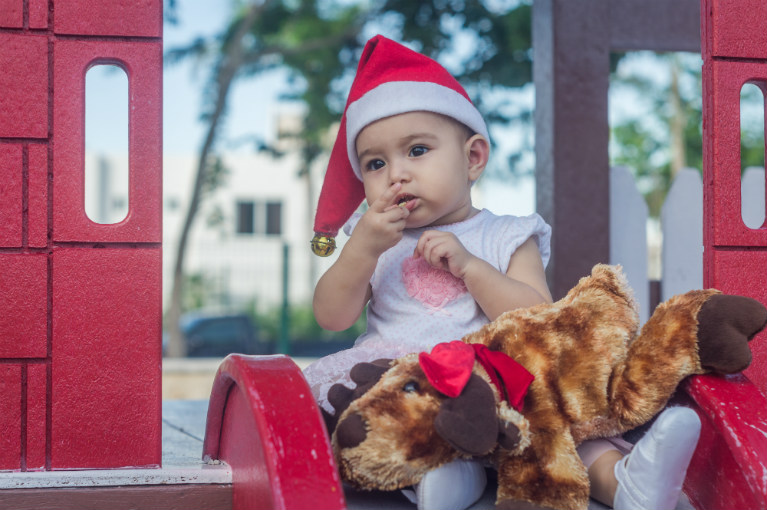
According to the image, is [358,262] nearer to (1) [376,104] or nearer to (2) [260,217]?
(1) [376,104]

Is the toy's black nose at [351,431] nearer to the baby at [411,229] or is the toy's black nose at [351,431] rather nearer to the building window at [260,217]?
the baby at [411,229]

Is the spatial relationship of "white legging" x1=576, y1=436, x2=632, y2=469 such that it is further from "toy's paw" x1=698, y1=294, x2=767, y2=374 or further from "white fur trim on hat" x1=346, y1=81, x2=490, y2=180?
"white fur trim on hat" x1=346, y1=81, x2=490, y2=180

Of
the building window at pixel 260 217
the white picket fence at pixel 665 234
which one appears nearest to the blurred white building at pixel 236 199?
the building window at pixel 260 217

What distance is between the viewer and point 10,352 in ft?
5.80

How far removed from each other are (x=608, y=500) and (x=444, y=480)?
1.19 ft

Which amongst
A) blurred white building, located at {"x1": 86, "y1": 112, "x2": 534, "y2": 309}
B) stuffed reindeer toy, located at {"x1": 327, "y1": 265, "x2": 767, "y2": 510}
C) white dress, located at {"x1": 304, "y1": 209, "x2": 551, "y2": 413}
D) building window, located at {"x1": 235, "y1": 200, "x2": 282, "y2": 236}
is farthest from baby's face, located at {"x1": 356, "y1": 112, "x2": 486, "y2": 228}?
building window, located at {"x1": 235, "y1": 200, "x2": 282, "y2": 236}

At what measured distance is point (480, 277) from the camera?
1.99 m

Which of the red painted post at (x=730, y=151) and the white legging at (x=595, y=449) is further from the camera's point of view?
the red painted post at (x=730, y=151)

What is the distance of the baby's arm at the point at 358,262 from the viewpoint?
1996 millimetres

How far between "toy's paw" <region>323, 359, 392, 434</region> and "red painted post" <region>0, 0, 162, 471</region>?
0.40 meters

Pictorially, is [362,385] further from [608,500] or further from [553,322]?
[608,500]

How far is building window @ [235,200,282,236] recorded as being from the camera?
75.0 feet

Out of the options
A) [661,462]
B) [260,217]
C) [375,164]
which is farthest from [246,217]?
[661,462]

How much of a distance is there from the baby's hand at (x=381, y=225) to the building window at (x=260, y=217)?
21.0 m
